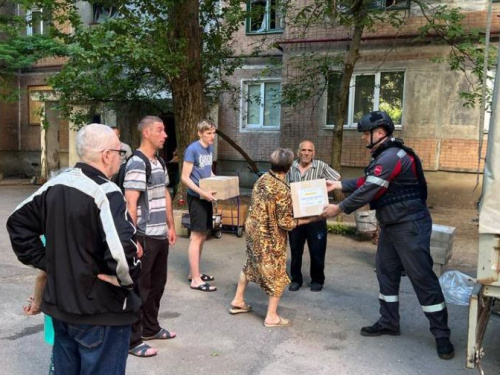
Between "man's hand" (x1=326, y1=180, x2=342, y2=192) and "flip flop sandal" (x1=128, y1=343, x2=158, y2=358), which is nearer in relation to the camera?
"flip flop sandal" (x1=128, y1=343, x2=158, y2=358)

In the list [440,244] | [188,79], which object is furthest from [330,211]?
[188,79]

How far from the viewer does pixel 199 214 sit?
5.65 metres

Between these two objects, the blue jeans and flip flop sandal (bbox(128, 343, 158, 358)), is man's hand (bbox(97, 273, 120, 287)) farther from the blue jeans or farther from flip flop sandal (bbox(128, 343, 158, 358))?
flip flop sandal (bbox(128, 343, 158, 358))

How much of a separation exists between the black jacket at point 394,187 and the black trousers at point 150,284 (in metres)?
1.71

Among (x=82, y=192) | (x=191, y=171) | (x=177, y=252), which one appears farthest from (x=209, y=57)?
(x=82, y=192)

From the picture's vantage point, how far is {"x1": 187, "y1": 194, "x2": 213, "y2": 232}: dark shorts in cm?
563

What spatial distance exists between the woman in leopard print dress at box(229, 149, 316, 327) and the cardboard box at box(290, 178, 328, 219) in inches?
2.7

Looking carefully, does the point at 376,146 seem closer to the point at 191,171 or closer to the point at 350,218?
the point at 191,171

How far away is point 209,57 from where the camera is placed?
37.1ft

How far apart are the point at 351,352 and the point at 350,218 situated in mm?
6387

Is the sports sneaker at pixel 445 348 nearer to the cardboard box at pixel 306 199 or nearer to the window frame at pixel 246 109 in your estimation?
the cardboard box at pixel 306 199

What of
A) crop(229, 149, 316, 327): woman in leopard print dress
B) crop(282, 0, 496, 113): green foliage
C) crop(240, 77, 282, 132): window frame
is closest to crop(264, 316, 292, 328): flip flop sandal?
crop(229, 149, 316, 327): woman in leopard print dress

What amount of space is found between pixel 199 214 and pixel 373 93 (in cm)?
895

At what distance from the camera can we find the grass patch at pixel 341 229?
8938 mm
